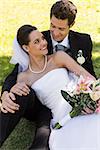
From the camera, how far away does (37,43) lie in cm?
453

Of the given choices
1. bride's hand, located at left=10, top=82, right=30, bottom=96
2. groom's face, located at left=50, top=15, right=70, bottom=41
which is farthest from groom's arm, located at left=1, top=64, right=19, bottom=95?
groom's face, located at left=50, top=15, right=70, bottom=41

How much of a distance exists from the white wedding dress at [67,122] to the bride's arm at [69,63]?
63 millimetres

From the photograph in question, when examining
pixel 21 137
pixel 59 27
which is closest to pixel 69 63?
pixel 59 27

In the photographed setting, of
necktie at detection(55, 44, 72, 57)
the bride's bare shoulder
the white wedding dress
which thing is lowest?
the white wedding dress

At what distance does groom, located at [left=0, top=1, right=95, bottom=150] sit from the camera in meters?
4.41

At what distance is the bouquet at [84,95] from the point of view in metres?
3.94

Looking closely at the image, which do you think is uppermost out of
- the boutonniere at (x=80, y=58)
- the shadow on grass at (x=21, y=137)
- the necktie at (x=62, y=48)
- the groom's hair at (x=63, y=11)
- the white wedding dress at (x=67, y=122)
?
the groom's hair at (x=63, y=11)

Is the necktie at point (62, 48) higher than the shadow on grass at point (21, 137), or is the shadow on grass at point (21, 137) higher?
the necktie at point (62, 48)

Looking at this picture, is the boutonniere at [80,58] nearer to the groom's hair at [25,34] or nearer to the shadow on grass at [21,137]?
the groom's hair at [25,34]

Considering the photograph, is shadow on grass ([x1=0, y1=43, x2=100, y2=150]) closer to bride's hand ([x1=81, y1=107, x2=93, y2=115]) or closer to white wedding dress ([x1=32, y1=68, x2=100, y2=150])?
white wedding dress ([x1=32, y1=68, x2=100, y2=150])

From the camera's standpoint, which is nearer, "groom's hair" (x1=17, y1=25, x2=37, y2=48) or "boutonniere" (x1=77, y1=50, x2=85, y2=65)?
"groom's hair" (x1=17, y1=25, x2=37, y2=48)

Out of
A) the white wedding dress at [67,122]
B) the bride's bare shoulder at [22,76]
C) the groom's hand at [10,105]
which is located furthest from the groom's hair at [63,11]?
the groom's hand at [10,105]

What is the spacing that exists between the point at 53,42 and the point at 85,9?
4.21m

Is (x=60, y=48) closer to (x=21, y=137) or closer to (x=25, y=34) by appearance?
(x=25, y=34)
